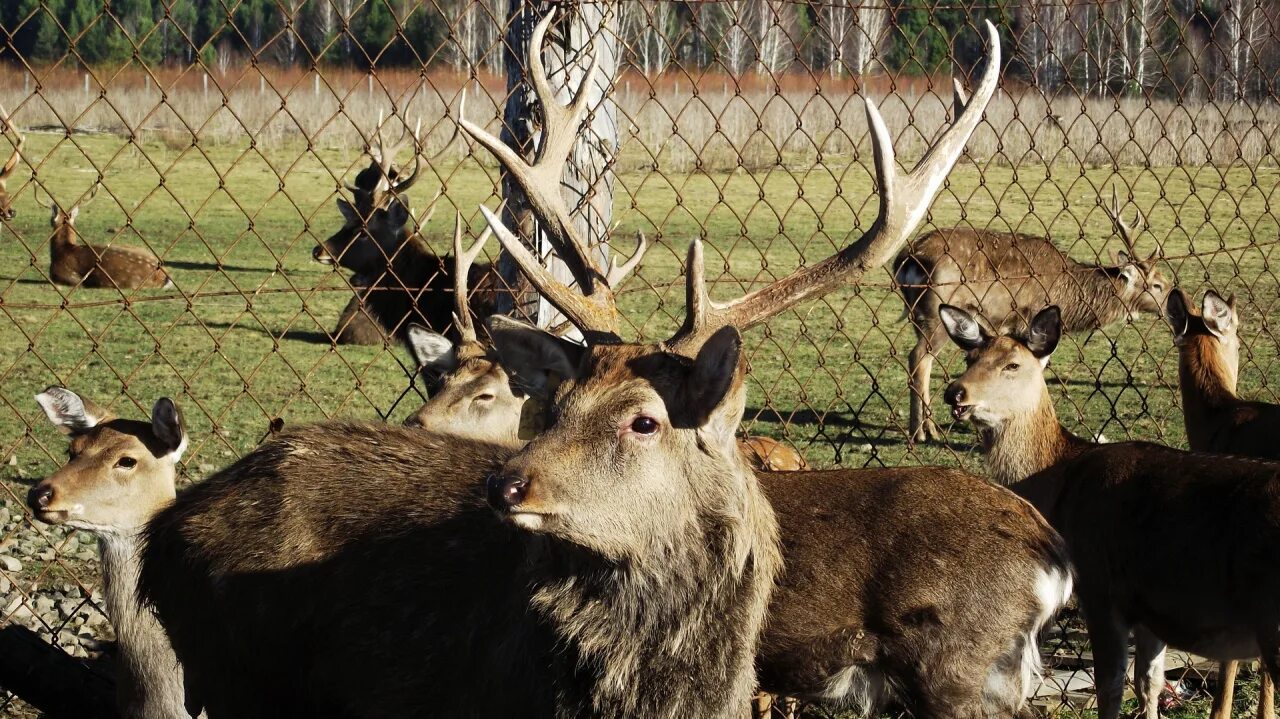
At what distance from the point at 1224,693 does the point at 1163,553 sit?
572mm

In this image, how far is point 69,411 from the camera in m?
5.16

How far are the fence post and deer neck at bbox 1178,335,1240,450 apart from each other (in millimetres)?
3655

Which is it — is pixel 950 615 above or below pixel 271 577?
below

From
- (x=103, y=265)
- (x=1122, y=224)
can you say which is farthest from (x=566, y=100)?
(x=103, y=265)

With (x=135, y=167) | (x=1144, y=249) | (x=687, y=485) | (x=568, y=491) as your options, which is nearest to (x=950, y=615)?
(x=687, y=485)

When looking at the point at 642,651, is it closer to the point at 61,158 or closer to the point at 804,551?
the point at 804,551

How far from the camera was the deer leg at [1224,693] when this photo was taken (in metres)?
4.93

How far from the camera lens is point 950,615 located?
4.03 metres

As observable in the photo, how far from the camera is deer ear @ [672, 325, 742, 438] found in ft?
10.1

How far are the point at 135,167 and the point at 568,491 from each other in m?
24.7

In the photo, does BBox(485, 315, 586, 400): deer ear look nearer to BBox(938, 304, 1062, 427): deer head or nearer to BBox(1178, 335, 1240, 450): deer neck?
BBox(938, 304, 1062, 427): deer head

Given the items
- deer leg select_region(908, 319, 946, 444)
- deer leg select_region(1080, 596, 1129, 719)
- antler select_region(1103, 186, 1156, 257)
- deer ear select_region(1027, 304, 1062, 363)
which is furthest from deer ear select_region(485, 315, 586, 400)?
deer leg select_region(908, 319, 946, 444)

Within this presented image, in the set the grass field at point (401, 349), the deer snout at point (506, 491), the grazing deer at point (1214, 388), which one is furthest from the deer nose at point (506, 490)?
the grazing deer at point (1214, 388)

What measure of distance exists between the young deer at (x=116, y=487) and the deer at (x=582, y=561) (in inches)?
44.5
